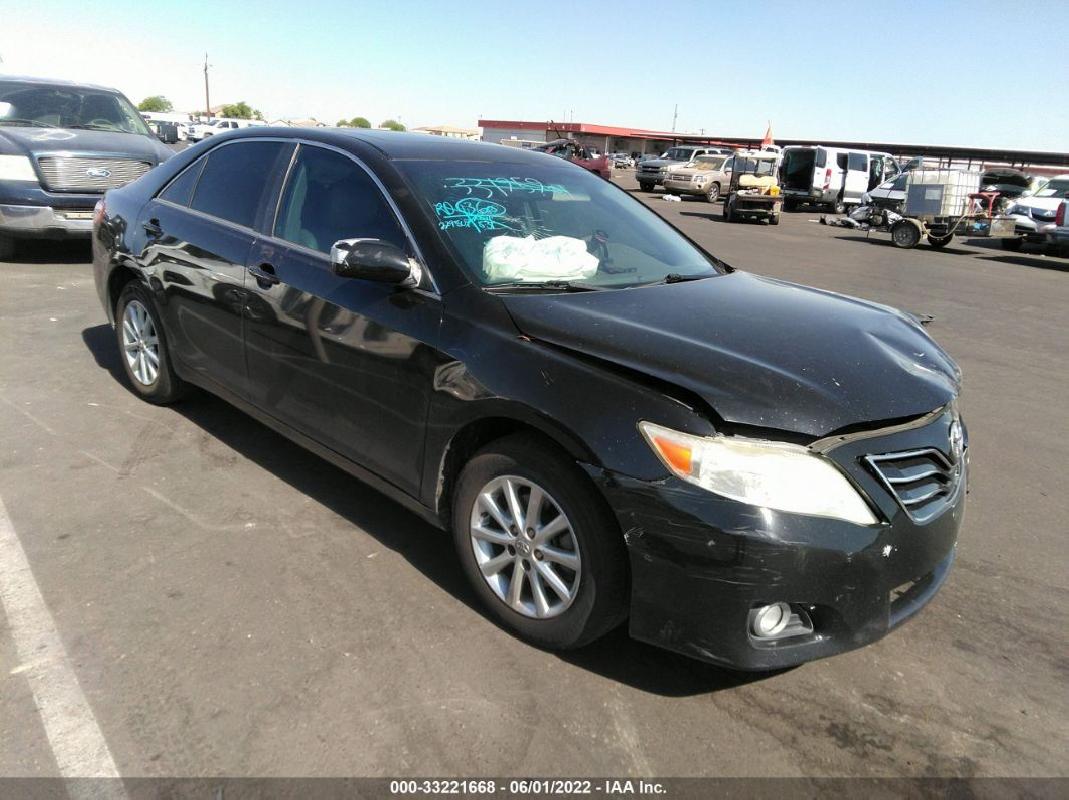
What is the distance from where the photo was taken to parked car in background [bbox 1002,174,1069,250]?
1742 cm

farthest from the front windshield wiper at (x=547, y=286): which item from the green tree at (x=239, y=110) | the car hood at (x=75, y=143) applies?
the green tree at (x=239, y=110)

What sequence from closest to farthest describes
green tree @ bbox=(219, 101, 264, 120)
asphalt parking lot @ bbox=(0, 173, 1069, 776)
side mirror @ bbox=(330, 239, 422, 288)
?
1. asphalt parking lot @ bbox=(0, 173, 1069, 776)
2. side mirror @ bbox=(330, 239, 422, 288)
3. green tree @ bbox=(219, 101, 264, 120)

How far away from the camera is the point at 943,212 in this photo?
709 inches

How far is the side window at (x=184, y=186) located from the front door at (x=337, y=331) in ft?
3.23

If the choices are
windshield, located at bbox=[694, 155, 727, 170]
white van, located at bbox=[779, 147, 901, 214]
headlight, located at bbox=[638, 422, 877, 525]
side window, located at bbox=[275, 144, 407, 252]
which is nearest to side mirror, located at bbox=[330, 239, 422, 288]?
side window, located at bbox=[275, 144, 407, 252]

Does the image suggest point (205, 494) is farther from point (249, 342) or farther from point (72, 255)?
point (72, 255)

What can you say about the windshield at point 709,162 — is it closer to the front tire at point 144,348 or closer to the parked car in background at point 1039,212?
the parked car in background at point 1039,212

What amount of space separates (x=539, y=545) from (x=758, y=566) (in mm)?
747

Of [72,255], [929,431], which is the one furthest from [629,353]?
[72,255]

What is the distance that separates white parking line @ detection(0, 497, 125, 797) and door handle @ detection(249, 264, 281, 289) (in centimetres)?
148

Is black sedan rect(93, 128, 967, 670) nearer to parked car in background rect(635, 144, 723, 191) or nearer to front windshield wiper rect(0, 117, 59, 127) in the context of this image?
front windshield wiper rect(0, 117, 59, 127)

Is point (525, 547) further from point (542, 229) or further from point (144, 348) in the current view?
point (144, 348)

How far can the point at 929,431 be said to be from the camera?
2.67 m

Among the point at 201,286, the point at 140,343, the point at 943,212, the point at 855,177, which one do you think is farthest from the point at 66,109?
the point at 855,177
